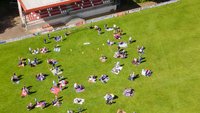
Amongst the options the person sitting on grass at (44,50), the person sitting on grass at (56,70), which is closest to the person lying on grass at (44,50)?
the person sitting on grass at (44,50)

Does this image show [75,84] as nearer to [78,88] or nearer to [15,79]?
[78,88]

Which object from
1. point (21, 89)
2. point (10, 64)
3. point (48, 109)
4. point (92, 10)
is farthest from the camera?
point (92, 10)

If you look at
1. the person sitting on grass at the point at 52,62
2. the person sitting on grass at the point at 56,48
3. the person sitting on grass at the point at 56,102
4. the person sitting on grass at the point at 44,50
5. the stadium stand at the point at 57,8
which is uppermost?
the stadium stand at the point at 57,8

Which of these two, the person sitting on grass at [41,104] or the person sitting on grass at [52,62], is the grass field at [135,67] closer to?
the person sitting on grass at [41,104]

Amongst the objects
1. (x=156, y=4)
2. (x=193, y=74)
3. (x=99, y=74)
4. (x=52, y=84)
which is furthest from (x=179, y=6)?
(x=52, y=84)

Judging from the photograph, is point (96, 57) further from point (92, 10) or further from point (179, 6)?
point (179, 6)

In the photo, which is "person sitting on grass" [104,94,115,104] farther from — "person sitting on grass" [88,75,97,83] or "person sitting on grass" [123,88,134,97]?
"person sitting on grass" [88,75,97,83]

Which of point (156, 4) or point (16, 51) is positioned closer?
point (16, 51)
